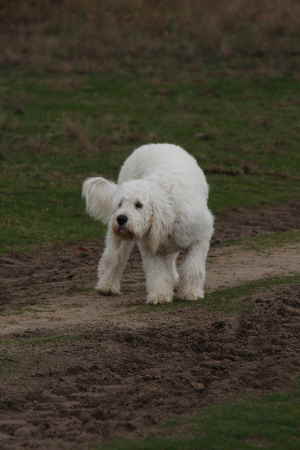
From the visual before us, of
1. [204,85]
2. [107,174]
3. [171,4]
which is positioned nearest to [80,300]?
[107,174]

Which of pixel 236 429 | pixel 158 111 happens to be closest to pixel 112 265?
pixel 236 429

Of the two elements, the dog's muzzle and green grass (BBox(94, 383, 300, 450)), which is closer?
green grass (BBox(94, 383, 300, 450))

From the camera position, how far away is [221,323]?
11.3m

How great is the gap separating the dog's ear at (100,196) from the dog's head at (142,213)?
465 millimetres

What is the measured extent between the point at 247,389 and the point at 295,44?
27046 mm

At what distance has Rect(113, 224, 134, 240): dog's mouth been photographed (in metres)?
11.6

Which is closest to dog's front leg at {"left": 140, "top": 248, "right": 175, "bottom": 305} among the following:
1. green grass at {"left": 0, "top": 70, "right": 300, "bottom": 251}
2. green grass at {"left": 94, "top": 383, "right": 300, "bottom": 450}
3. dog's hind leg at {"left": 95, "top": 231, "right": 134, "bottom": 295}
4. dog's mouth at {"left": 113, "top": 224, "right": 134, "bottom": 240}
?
dog's hind leg at {"left": 95, "top": 231, "right": 134, "bottom": 295}

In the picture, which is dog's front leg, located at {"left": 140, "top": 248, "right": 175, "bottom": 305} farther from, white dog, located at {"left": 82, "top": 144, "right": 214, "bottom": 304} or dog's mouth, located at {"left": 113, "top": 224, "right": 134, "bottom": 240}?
dog's mouth, located at {"left": 113, "top": 224, "right": 134, "bottom": 240}

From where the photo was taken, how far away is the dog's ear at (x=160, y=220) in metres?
11.8

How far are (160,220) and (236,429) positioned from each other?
13.5ft

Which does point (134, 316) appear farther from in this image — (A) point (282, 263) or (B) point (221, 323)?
(A) point (282, 263)

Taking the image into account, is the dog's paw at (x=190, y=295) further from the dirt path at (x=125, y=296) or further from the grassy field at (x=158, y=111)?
the dirt path at (x=125, y=296)

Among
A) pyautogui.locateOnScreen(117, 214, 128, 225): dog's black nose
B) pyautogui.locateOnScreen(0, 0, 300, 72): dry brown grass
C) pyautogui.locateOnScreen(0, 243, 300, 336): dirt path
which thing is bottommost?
pyautogui.locateOnScreen(0, 243, 300, 336): dirt path

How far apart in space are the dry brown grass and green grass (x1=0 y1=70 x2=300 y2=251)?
199 cm
